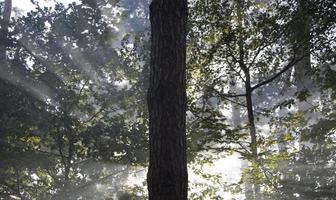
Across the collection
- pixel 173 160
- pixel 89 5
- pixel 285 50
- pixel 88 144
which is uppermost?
pixel 89 5

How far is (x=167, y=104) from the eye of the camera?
429cm

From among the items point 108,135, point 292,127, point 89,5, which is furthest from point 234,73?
point 89,5

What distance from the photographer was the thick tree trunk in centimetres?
403

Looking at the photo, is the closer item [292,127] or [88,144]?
[292,127]

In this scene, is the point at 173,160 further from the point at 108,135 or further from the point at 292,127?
the point at 108,135

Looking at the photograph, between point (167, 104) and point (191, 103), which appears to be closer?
point (167, 104)

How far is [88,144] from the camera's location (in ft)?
33.7

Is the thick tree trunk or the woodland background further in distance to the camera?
the woodland background

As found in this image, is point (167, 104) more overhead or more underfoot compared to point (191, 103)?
more underfoot

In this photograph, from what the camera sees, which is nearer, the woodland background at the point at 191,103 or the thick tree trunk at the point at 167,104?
the thick tree trunk at the point at 167,104

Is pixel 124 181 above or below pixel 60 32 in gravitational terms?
below

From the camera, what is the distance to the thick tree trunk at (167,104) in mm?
4031

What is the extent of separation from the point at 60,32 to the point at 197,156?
6270 mm

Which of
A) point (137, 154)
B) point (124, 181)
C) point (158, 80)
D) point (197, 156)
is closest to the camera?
point (158, 80)
